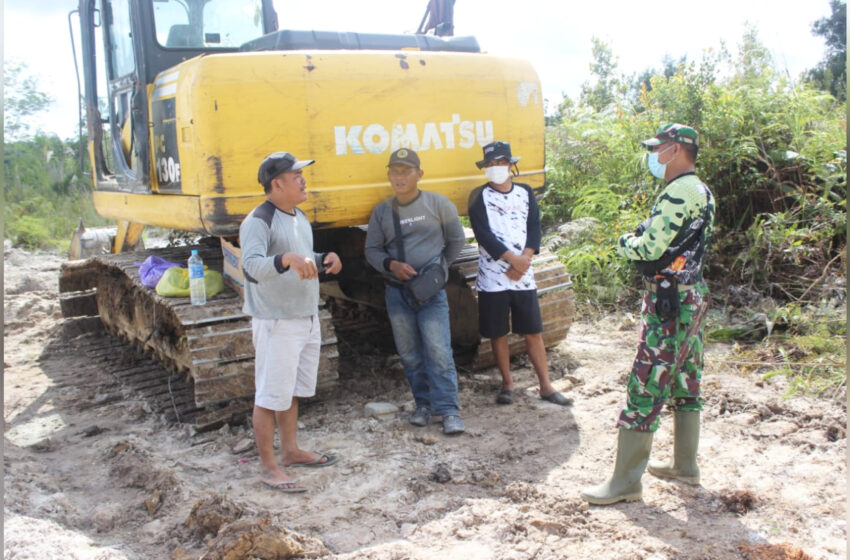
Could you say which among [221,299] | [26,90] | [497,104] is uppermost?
[26,90]

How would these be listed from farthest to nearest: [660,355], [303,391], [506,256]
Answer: [506,256] < [303,391] < [660,355]

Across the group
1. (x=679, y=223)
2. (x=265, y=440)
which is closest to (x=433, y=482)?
(x=265, y=440)

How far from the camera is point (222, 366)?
15.0ft

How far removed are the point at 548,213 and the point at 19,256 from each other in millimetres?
8058

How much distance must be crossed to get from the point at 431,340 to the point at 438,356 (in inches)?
4.3

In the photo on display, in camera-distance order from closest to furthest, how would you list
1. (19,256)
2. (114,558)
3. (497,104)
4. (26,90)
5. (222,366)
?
(114,558), (222,366), (497,104), (19,256), (26,90)

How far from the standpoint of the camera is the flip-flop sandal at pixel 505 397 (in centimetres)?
508

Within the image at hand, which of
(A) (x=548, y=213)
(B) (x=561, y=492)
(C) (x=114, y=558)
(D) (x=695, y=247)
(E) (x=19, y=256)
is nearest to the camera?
(C) (x=114, y=558)

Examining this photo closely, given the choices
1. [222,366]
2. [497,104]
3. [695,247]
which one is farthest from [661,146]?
[222,366]

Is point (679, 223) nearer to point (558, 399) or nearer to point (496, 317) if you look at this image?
point (496, 317)

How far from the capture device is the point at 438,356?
15.4 ft

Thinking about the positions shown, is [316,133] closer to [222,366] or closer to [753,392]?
[222,366]

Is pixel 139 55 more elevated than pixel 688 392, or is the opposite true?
pixel 139 55

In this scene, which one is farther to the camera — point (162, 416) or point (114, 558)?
point (162, 416)
